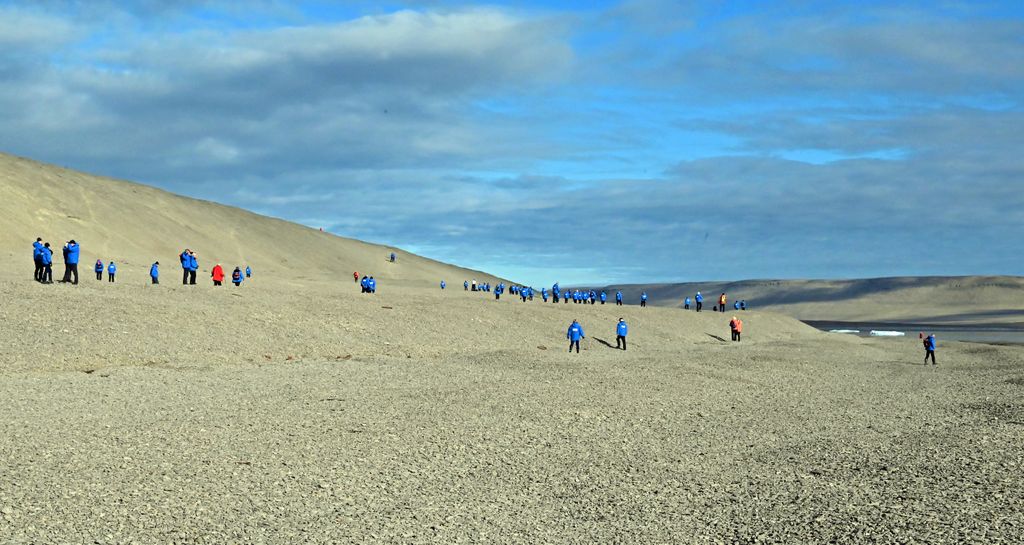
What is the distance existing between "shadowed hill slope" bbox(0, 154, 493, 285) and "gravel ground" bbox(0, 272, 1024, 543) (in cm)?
2903

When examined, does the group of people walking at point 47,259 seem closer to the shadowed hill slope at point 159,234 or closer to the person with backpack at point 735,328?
the shadowed hill slope at point 159,234

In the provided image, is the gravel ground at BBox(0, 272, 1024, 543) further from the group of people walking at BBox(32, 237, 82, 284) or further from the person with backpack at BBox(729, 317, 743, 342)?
the person with backpack at BBox(729, 317, 743, 342)

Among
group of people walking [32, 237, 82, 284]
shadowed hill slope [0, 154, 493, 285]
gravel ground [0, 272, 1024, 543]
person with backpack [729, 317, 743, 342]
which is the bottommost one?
gravel ground [0, 272, 1024, 543]

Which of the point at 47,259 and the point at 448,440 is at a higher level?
the point at 47,259

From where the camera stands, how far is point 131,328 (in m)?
32.7

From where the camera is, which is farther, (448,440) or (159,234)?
(159,234)

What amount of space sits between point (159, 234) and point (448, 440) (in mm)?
93834

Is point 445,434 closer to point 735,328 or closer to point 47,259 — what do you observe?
point 47,259

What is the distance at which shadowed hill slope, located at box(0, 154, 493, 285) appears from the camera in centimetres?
8538

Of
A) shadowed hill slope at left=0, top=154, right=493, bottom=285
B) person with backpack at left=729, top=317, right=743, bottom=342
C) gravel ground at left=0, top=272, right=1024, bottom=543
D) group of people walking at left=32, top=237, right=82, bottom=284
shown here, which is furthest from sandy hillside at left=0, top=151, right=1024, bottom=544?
shadowed hill slope at left=0, top=154, right=493, bottom=285

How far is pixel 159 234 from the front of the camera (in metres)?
104

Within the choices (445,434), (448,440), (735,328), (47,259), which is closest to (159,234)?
(47,259)

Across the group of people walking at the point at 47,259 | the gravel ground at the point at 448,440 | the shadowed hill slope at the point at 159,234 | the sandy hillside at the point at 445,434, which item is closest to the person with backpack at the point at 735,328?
the sandy hillside at the point at 445,434

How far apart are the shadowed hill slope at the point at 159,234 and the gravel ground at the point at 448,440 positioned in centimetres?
2903
